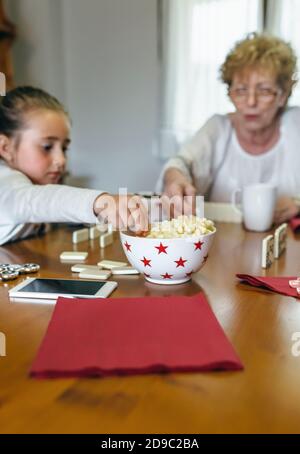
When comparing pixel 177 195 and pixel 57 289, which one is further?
pixel 177 195

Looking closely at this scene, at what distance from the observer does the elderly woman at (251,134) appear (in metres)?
1.62

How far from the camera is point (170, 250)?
714mm

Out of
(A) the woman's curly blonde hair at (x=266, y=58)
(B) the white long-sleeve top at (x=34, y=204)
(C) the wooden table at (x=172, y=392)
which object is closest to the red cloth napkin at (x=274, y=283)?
(C) the wooden table at (x=172, y=392)

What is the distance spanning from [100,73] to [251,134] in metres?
1.44

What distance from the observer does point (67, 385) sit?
1.40 feet

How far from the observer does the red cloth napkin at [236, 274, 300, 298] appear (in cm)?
70

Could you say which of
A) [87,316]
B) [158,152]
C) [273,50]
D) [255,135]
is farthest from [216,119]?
[87,316]

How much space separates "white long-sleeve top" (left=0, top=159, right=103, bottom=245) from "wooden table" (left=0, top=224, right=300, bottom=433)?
302 mm

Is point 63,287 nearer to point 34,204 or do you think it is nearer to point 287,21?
point 34,204

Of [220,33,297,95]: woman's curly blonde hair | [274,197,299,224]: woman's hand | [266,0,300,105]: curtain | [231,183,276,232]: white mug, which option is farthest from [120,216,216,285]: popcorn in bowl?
[266,0,300,105]: curtain

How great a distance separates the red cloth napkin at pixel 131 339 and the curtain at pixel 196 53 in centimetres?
212

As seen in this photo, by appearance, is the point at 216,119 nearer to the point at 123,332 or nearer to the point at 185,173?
the point at 185,173

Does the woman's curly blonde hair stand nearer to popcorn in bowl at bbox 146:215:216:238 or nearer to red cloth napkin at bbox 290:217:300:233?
red cloth napkin at bbox 290:217:300:233

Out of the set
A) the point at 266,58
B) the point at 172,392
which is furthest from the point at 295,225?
the point at 172,392
